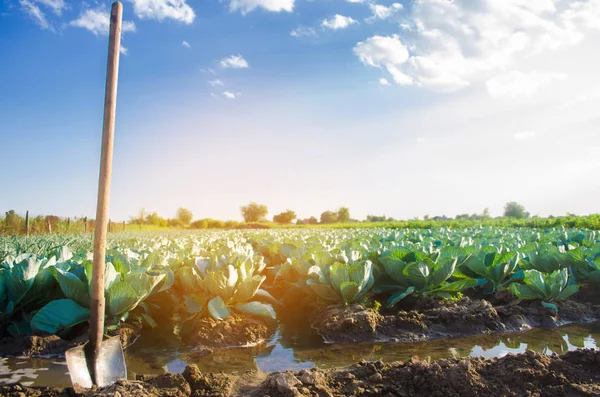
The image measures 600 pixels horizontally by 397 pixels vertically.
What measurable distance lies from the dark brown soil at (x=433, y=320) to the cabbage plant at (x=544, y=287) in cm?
11

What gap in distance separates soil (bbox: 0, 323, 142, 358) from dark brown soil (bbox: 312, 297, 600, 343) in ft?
6.01

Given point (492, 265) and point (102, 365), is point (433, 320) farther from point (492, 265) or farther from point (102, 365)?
point (102, 365)

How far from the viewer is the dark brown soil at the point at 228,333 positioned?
3.64 metres

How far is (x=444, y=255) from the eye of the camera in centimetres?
496

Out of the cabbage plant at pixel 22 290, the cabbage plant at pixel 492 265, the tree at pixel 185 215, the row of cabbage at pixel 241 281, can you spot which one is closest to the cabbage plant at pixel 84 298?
the row of cabbage at pixel 241 281

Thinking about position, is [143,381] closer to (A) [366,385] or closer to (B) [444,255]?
(A) [366,385]

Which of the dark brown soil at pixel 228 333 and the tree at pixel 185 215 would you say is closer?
the dark brown soil at pixel 228 333

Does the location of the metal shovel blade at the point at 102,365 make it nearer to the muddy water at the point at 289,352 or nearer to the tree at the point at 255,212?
the muddy water at the point at 289,352

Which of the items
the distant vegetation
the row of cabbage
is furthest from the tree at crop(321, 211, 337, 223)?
the row of cabbage

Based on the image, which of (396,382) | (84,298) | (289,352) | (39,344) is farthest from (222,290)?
(396,382)

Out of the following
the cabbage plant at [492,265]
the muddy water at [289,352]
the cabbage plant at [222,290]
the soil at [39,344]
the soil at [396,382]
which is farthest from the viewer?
the cabbage plant at [492,265]

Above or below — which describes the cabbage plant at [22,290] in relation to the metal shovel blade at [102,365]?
above

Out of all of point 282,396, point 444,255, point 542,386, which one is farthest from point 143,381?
point 444,255

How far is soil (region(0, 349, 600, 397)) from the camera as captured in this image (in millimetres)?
2309
